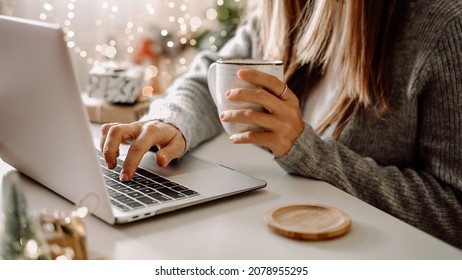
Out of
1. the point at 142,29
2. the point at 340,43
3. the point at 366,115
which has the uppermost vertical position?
the point at 340,43

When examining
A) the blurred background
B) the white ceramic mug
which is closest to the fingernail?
the white ceramic mug

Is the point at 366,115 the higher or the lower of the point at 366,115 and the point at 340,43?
the lower

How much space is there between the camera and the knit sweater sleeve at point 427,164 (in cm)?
82

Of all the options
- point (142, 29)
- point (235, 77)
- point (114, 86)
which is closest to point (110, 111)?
point (114, 86)

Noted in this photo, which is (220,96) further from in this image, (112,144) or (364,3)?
(364,3)

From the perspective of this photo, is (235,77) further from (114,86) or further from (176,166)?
(114,86)

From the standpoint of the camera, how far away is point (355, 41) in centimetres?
98

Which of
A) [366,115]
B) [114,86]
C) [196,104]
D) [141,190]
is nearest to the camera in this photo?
[141,190]

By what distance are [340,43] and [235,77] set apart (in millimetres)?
346

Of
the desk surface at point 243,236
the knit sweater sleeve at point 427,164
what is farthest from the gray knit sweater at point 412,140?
the desk surface at point 243,236

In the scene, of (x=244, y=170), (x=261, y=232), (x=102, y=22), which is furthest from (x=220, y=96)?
(x=102, y=22)

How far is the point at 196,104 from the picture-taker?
1122mm

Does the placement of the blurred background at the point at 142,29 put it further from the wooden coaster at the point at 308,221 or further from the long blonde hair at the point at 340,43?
the wooden coaster at the point at 308,221

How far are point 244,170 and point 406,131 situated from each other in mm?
286
